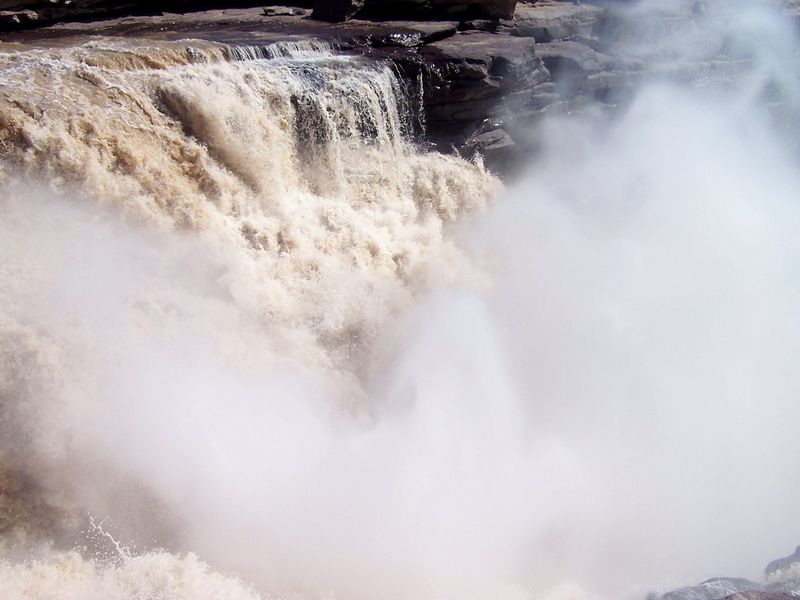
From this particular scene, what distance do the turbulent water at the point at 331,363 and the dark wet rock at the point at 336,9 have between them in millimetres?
2645

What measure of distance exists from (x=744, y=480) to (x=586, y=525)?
1.82 metres

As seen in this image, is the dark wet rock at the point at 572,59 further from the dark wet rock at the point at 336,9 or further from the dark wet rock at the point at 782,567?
the dark wet rock at the point at 782,567

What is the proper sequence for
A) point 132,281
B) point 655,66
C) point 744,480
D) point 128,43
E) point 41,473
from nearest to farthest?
1. point 41,473
2. point 132,281
3. point 744,480
4. point 128,43
5. point 655,66

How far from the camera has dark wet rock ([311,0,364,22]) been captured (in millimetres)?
9734

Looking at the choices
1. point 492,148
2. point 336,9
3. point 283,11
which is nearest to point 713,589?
point 492,148

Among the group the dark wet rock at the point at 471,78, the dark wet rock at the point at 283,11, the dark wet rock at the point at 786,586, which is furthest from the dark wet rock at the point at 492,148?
the dark wet rock at the point at 786,586

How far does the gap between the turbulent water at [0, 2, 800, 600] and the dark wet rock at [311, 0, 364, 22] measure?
265 cm

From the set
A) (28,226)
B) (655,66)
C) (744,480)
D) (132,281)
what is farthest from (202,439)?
(655,66)

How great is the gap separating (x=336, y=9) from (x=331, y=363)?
21.9 feet

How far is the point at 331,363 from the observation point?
18.4 feet

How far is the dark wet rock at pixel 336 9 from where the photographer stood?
383 inches

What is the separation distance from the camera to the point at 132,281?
16.4 feet

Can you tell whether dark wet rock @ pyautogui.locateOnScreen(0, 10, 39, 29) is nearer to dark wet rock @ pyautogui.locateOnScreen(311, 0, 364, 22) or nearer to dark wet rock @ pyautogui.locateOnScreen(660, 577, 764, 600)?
dark wet rock @ pyautogui.locateOnScreen(311, 0, 364, 22)

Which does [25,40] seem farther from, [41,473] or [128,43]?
[41,473]
